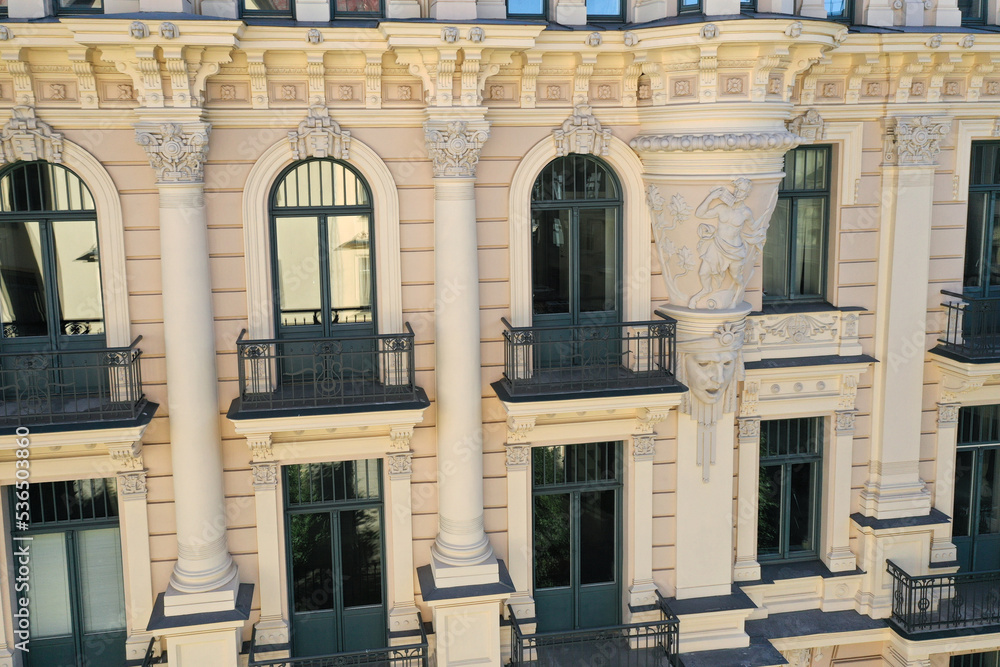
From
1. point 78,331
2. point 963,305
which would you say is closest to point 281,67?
point 78,331

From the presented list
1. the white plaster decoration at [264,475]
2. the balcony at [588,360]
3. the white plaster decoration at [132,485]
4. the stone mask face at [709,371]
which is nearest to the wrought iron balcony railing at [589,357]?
the balcony at [588,360]

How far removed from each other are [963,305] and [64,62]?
14.9 metres

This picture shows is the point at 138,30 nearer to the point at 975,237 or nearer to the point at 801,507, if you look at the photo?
the point at 801,507

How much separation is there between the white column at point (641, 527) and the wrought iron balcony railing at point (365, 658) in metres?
3.64

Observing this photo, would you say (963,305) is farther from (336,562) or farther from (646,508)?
(336,562)

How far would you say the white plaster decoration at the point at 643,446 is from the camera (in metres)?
15.4

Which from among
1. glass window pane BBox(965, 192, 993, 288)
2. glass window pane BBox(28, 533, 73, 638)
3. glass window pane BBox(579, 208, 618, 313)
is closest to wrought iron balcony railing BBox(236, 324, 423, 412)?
glass window pane BBox(579, 208, 618, 313)

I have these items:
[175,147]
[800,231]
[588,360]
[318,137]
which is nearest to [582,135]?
[588,360]

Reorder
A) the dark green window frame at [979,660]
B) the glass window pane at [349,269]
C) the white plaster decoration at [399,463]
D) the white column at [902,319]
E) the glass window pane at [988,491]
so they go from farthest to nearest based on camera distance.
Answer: the glass window pane at [988,491], the dark green window frame at [979,660], the white column at [902,319], the white plaster decoration at [399,463], the glass window pane at [349,269]

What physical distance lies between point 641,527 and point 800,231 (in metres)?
5.79

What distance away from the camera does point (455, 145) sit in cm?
1369

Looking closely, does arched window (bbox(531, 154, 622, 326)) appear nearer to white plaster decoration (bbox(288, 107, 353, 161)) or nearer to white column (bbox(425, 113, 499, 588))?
white column (bbox(425, 113, 499, 588))

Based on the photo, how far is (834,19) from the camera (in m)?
15.6

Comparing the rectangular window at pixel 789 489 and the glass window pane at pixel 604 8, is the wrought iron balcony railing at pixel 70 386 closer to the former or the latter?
the glass window pane at pixel 604 8
